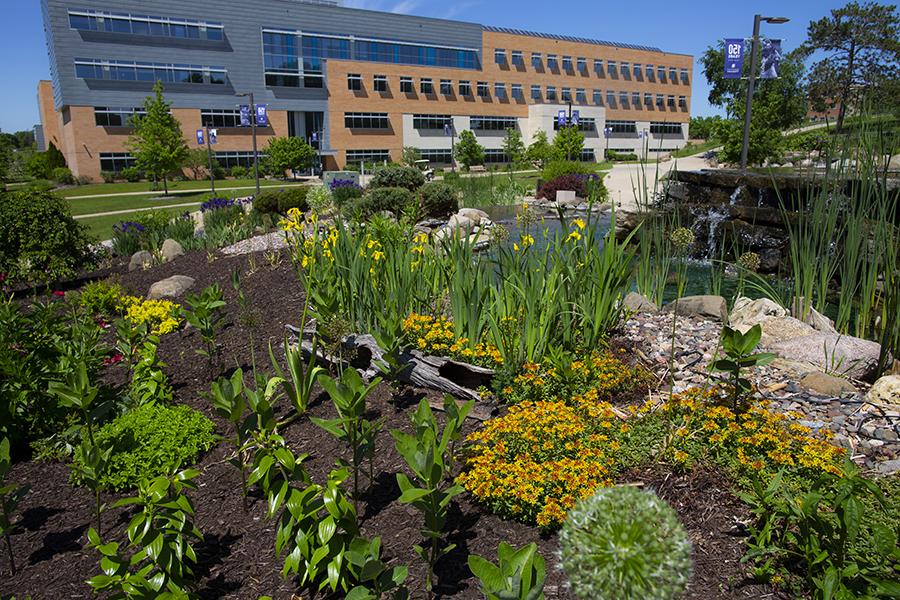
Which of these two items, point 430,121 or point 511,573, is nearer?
point 511,573

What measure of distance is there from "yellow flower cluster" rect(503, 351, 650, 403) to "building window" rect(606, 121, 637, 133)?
67265 millimetres

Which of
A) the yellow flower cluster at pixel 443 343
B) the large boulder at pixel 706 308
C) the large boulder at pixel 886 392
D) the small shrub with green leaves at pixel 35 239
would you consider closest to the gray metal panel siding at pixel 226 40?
the small shrub with green leaves at pixel 35 239

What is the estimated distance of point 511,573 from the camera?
1902mm

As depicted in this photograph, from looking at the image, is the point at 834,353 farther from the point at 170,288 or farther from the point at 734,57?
the point at 734,57

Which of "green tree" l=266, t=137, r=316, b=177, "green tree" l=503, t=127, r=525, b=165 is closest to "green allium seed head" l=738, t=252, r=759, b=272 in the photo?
"green tree" l=266, t=137, r=316, b=177

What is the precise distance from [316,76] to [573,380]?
182 feet

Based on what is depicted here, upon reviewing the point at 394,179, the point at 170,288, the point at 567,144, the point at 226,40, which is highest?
the point at 226,40

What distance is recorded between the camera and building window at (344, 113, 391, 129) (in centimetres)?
5303

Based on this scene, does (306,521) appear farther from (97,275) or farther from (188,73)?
(188,73)

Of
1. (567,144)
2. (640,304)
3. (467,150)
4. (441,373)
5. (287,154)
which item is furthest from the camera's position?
(467,150)

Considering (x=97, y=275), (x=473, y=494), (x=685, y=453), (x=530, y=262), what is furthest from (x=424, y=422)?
(x=97, y=275)

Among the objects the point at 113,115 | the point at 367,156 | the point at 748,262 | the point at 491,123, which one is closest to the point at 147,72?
the point at 113,115

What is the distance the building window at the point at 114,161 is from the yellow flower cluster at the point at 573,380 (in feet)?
168

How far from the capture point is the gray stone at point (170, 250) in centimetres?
1129
